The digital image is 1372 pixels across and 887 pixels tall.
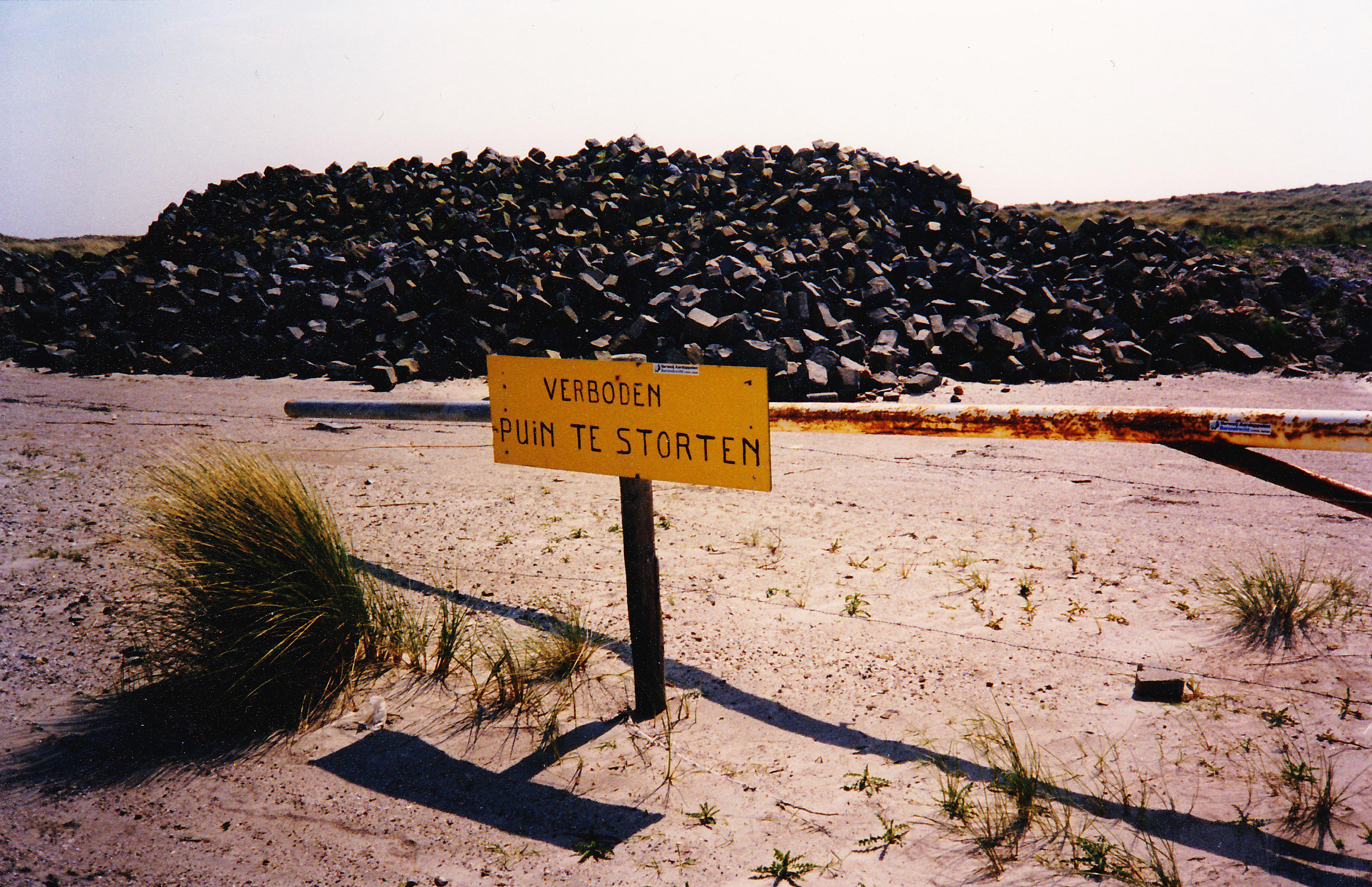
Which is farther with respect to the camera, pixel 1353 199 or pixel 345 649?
pixel 1353 199

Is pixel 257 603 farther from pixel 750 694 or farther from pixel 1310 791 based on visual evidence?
pixel 1310 791

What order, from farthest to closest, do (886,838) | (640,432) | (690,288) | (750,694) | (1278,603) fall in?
(690,288) → (1278,603) → (750,694) → (640,432) → (886,838)

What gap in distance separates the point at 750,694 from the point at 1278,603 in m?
2.47

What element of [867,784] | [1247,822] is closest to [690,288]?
[867,784]

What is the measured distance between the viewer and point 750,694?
3080mm

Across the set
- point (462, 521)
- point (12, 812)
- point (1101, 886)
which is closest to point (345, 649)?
point (12, 812)

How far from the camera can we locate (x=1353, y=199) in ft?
157

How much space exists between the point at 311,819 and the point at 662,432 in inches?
65.7

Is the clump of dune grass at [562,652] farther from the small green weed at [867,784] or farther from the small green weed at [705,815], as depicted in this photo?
the small green weed at [867,784]

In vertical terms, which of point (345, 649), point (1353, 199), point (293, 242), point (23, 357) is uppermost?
point (1353, 199)

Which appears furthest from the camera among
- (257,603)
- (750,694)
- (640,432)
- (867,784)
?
(750,694)

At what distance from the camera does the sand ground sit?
2.19 m

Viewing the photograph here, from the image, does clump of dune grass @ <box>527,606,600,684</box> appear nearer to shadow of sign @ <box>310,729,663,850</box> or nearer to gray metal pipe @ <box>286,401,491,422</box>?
shadow of sign @ <box>310,729,663,850</box>

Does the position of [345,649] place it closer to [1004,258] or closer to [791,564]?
[791,564]
